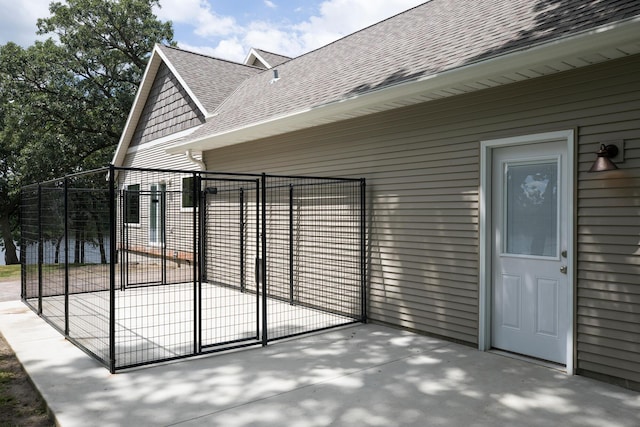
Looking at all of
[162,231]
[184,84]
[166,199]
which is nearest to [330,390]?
[162,231]

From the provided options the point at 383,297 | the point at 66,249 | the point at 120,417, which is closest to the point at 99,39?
the point at 66,249

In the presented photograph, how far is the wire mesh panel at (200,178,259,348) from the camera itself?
6.40 m

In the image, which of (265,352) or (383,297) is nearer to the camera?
(265,352)

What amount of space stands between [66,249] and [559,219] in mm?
5365

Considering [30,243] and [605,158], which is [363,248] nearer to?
[605,158]

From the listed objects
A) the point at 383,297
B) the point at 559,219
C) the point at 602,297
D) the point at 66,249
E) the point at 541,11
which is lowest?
the point at 383,297

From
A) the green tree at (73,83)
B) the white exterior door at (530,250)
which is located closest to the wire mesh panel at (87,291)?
the white exterior door at (530,250)

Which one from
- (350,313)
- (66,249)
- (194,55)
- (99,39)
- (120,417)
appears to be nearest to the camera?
(120,417)

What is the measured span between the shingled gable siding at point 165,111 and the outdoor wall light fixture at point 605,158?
→ 9037 mm

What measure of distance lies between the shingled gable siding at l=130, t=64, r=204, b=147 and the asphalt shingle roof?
1.17 m

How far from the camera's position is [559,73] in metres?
4.49

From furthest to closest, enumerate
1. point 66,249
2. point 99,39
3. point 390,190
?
point 99,39 < point 390,190 < point 66,249

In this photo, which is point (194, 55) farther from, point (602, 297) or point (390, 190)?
point (602, 297)

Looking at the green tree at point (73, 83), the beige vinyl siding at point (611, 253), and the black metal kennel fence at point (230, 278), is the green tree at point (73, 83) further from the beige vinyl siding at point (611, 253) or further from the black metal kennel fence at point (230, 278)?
the beige vinyl siding at point (611, 253)
